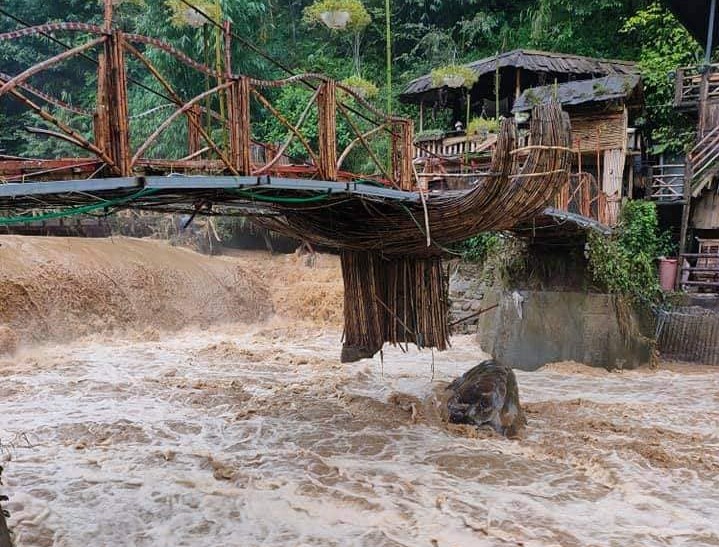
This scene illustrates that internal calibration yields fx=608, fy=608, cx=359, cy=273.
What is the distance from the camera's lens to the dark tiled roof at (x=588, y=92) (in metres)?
14.4

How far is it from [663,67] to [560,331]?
10040 millimetres

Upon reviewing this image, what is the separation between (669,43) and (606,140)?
226 inches

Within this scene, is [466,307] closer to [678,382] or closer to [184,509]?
[678,382]

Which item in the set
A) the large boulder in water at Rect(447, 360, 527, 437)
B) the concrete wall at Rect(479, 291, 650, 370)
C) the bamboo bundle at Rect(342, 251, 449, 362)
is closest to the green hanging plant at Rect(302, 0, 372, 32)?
the concrete wall at Rect(479, 291, 650, 370)

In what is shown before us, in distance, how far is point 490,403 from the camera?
837 cm

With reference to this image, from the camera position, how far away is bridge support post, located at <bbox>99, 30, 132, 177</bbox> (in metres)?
4.21

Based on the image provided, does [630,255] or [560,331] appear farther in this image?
[630,255]

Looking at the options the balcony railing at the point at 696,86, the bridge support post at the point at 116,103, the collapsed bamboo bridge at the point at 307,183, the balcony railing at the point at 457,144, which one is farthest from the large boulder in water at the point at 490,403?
the balcony railing at the point at 696,86

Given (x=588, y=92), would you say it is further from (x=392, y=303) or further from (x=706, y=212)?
(x=392, y=303)

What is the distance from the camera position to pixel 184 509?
5977mm

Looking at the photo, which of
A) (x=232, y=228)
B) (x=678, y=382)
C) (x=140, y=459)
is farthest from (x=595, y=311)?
(x=232, y=228)

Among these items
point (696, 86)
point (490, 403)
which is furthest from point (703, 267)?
point (490, 403)

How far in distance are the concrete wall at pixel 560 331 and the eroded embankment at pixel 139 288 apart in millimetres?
5700

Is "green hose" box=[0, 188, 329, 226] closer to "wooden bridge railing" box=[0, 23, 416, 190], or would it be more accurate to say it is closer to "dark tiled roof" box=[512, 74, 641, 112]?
"wooden bridge railing" box=[0, 23, 416, 190]
